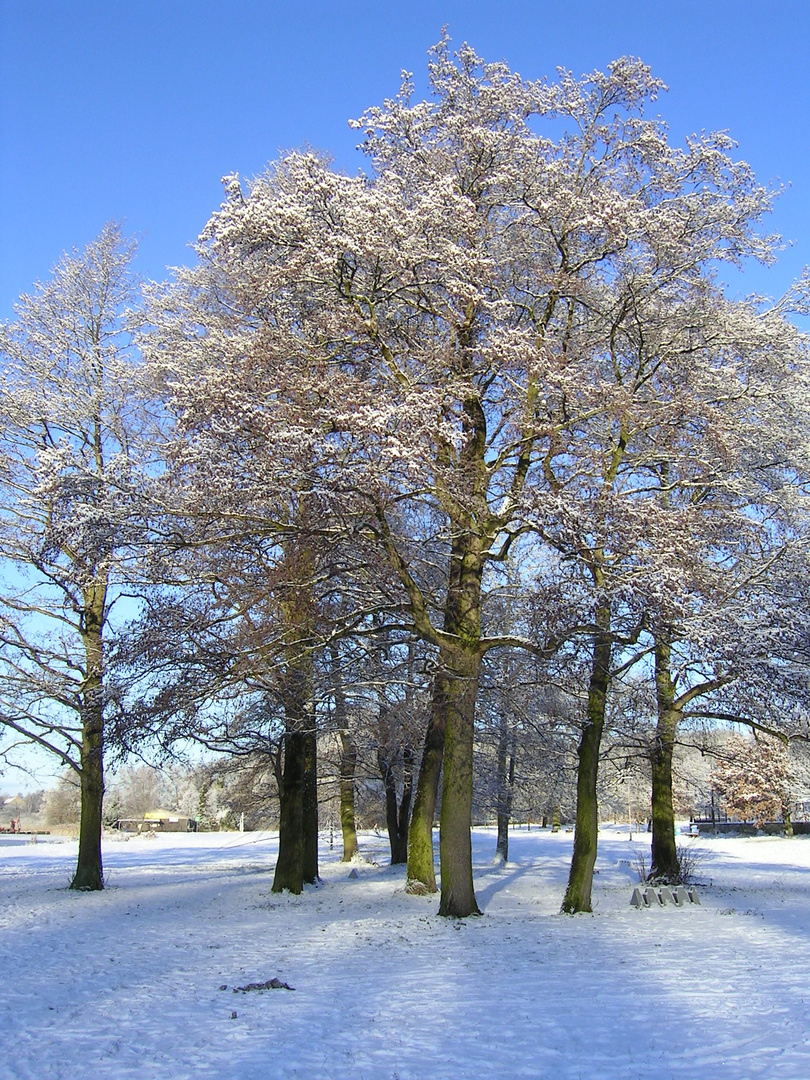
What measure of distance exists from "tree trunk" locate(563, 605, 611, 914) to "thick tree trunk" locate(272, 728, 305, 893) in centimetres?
611

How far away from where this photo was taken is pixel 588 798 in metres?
13.3

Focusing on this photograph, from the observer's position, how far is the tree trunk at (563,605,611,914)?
13000mm

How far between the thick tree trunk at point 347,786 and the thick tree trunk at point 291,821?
2340 millimetres

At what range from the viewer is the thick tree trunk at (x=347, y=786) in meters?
21.8

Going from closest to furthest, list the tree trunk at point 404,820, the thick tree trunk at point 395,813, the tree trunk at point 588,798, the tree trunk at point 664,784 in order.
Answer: the tree trunk at point 588,798
the tree trunk at point 664,784
the thick tree trunk at point 395,813
the tree trunk at point 404,820

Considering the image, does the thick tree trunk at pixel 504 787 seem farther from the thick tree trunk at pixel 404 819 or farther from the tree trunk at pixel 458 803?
the tree trunk at pixel 458 803

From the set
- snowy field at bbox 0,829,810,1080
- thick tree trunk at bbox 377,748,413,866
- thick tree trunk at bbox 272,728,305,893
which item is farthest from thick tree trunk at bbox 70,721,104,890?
thick tree trunk at bbox 377,748,413,866

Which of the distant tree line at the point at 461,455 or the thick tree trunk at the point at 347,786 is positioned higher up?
the distant tree line at the point at 461,455

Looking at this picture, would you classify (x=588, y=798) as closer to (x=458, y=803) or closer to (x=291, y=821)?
(x=458, y=803)

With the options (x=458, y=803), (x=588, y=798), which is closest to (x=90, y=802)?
(x=458, y=803)

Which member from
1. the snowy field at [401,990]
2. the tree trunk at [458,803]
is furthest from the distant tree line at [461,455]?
the snowy field at [401,990]

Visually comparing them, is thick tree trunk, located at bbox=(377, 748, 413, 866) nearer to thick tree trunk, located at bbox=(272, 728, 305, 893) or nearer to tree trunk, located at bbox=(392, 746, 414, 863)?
tree trunk, located at bbox=(392, 746, 414, 863)

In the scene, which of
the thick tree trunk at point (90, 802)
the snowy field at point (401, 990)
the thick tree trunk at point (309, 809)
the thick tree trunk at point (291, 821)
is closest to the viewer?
the snowy field at point (401, 990)

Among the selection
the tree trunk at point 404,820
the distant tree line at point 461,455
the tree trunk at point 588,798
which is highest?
the distant tree line at point 461,455
